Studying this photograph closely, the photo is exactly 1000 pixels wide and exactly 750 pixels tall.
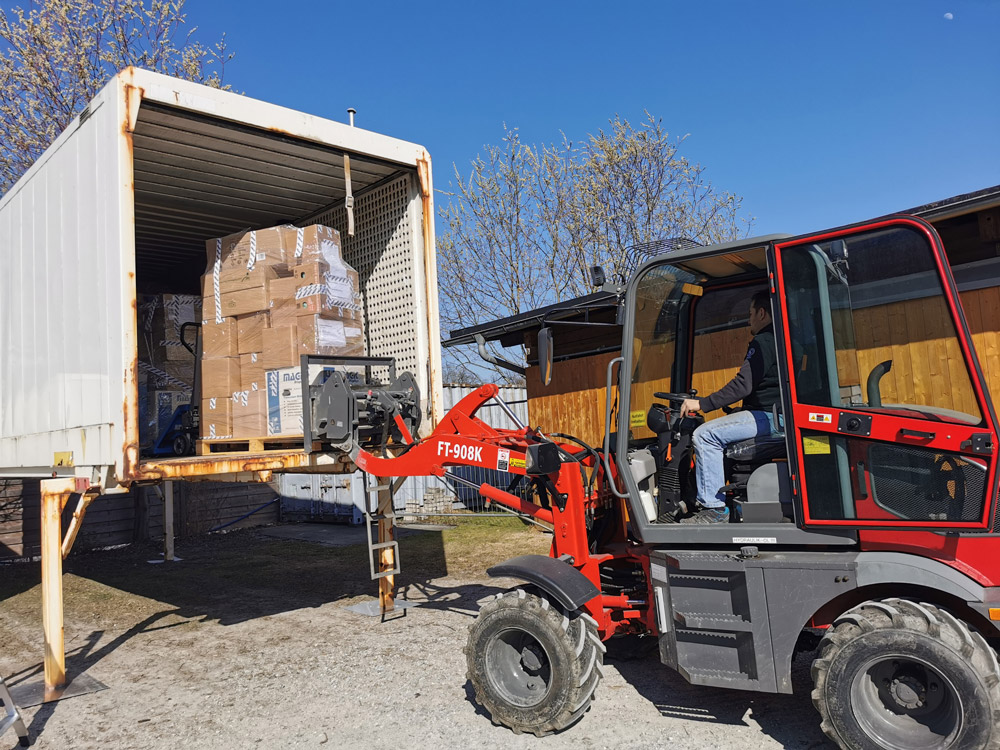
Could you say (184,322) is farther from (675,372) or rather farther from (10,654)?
(675,372)

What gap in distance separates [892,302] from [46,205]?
641 cm

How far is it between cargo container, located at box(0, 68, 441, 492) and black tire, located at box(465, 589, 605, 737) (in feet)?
7.78

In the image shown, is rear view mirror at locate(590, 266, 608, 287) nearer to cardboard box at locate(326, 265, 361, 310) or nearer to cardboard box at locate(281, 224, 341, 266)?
cardboard box at locate(326, 265, 361, 310)

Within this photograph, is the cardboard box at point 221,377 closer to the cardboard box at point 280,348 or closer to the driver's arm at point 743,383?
the cardboard box at point 280,348

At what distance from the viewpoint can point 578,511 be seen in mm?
4594

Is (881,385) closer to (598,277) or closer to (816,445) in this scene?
(816,445)

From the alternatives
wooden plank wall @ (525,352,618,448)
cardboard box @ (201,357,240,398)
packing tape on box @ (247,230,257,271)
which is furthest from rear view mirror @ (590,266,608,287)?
wooden plank wall @ (525,352,618,448)

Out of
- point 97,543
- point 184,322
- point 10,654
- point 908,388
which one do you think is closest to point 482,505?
point 97,543

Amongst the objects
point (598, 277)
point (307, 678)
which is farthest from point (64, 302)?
point (598, 277)

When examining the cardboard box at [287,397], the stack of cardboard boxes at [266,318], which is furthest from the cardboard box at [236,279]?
the cardboard box at [287,397]

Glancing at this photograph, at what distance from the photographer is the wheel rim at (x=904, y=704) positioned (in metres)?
3.25

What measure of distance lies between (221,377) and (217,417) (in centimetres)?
35

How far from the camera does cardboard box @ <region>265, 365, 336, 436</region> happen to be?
5977mm

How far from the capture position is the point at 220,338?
6.45 meters
